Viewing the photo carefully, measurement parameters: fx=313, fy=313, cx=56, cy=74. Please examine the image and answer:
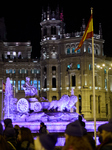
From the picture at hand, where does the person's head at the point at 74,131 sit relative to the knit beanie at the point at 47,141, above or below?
above

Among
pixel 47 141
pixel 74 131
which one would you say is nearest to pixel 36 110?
pixel 74 131

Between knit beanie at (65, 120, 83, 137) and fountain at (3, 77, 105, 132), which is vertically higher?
knit beanie at (65, 120, 83, 137)

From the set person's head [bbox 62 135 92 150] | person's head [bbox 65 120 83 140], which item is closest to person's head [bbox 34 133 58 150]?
person's head [bbox 62 135 92 150]

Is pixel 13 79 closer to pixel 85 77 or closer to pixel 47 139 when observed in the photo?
pixel 85 77

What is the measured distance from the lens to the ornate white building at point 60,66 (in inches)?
2670

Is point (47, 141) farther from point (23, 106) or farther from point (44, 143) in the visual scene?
point (23, 106)

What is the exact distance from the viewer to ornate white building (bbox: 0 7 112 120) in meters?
67.8

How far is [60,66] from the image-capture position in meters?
71.4

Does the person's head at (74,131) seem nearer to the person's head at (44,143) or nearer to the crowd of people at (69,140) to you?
the crowd of people at (69,140)

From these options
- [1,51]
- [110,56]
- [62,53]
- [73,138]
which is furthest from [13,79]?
[73,138]

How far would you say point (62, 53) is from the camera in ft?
233

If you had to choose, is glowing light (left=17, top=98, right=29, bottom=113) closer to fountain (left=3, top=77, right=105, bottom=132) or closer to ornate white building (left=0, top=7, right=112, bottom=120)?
fountain (left=3, top=77, right=105, bottom=132)

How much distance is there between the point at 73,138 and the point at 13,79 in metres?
70.1

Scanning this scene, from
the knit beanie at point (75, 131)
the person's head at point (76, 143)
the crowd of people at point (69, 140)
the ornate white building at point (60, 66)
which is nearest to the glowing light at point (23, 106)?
the ornate white building at point (60, 66)
